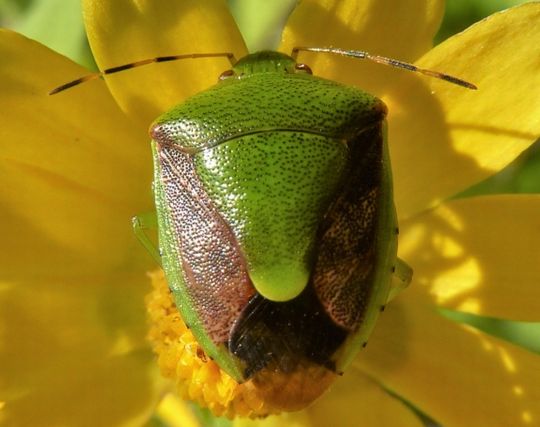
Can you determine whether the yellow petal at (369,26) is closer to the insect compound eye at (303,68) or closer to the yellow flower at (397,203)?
the yellow flower at (397,203)

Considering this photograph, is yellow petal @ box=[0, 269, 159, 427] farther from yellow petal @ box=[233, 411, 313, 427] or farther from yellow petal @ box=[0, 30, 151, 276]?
yellow petal @ box=[233, 411, 313, 427]

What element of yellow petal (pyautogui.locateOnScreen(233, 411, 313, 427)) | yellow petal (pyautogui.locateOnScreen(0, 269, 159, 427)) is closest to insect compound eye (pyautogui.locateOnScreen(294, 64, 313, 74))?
yellow petal (pyautogui.locateOnScreen(0, 269, 159, 427))

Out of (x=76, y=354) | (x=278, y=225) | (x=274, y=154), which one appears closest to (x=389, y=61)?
(x=274, y=154)

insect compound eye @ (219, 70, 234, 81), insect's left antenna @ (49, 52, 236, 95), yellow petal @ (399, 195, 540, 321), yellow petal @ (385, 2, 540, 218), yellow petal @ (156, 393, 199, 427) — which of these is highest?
insect's left antenna @ (49, 52, 236, 95)

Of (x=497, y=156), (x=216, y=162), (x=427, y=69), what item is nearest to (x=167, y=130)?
(x=216, y=162)

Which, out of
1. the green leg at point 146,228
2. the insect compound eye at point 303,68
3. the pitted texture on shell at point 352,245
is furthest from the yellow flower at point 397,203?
the pitted texture on shell at point 352,245

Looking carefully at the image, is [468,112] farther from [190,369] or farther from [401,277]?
[190,369]
